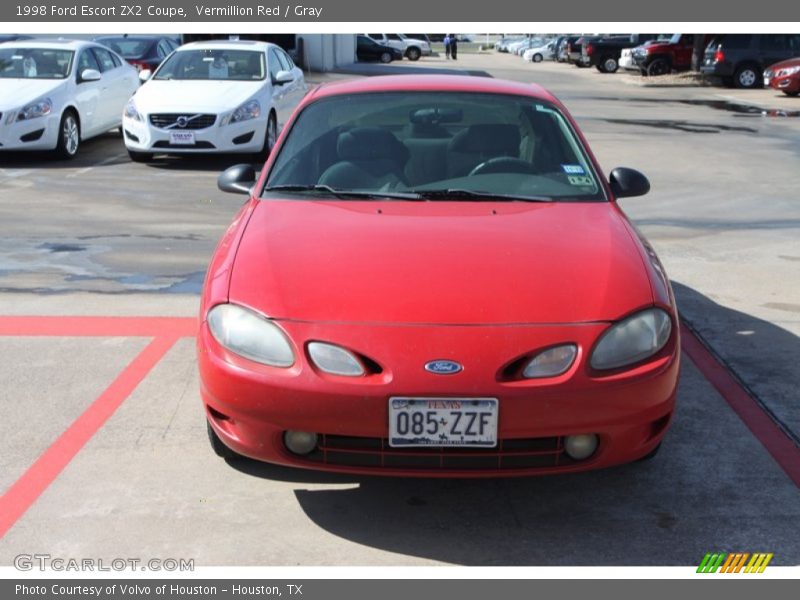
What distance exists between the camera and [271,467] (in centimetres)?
446

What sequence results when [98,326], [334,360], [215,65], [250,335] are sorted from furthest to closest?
[215,65] < [98,326] < [250,335] < [334,360]

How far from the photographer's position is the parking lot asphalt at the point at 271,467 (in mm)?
3830

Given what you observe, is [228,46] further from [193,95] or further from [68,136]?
[68,136]

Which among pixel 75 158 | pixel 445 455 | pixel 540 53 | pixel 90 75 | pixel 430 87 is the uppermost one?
pixel 430 87

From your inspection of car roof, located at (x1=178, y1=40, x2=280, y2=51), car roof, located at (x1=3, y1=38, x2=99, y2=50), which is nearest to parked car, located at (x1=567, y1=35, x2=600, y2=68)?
car roof, located at (x1=178, y1=40, x2=280, y2=51)

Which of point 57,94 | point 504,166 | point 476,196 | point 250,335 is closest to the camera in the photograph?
point 250,335

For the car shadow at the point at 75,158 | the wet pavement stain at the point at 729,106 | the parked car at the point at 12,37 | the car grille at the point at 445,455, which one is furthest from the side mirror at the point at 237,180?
the parked car at the point at 12,37

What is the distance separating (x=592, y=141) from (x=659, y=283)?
13.3 meters

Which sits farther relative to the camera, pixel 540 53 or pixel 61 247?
pixel 540 53

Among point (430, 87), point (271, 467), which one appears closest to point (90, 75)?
point (430, 87)

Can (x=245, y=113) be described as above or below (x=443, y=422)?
below

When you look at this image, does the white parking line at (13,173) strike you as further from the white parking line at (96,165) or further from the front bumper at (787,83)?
the front bumper at (787,83)

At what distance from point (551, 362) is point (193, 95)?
10.3 m

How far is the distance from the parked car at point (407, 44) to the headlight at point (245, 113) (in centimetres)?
4405
